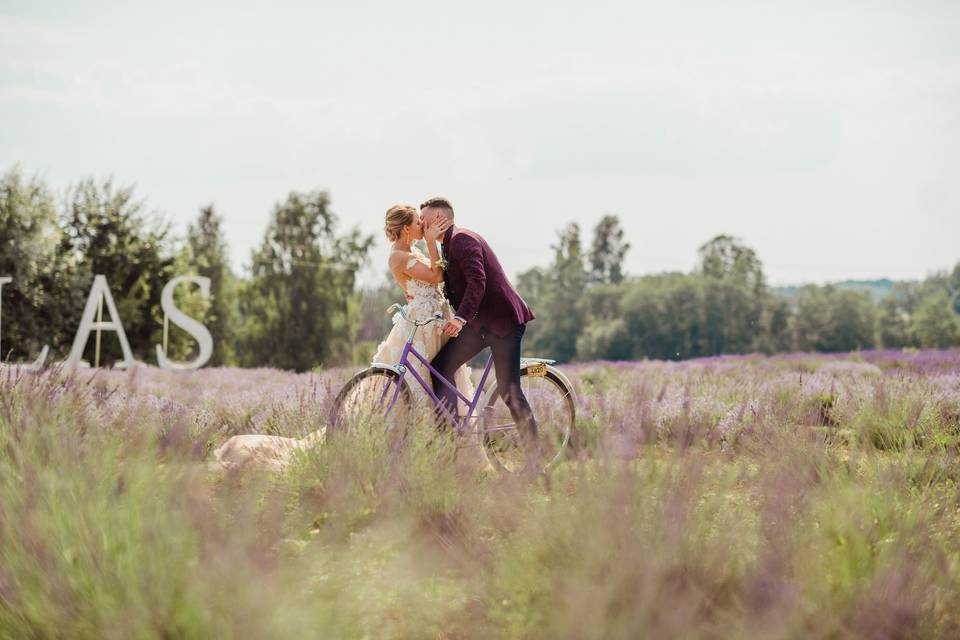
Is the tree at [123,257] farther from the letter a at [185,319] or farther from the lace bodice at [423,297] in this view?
the lace bodice at [423,297]

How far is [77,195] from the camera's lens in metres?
29.8

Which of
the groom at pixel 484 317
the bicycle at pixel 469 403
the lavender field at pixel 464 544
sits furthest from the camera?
the groom at pixel 484 317

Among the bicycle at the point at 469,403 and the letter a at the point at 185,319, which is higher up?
the letter a at the point at 185,319

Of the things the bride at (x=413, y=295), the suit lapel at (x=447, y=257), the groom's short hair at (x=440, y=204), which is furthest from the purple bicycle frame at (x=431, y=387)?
the groom's short hair at (x=440, y=204)

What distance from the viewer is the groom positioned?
6.01m

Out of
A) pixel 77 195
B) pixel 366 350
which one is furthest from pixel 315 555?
pixel 366 350

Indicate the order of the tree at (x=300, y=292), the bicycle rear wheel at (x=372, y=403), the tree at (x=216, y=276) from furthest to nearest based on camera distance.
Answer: the tree at (x=216, y=276) < the tree at (x=300, y=292) < the bicycle rear wheel at (x=372, y=403)

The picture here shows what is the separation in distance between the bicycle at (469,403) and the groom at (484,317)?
0.37 ft

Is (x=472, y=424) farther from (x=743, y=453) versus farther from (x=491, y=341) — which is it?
(x=743, y=453)

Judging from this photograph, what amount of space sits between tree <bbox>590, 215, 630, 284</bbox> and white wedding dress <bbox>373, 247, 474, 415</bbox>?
79032 mm

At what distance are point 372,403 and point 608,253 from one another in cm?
8245

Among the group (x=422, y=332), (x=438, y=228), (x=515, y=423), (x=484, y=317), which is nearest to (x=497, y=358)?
(x=484, y=317)

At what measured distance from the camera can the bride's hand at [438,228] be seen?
609 cm

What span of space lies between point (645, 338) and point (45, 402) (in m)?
76.1
